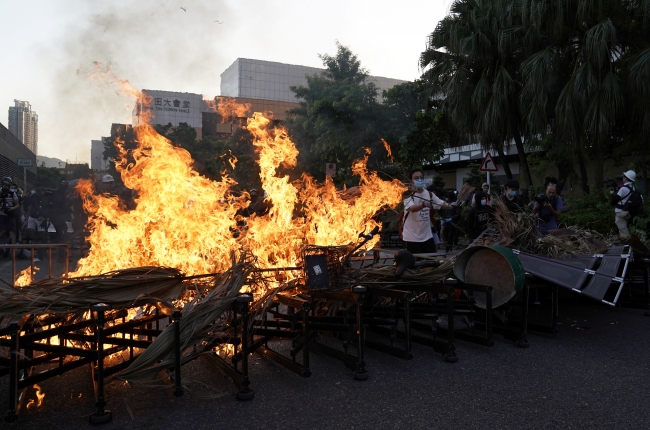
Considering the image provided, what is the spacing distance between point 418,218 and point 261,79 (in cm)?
5324

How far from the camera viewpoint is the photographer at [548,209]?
8.04 m

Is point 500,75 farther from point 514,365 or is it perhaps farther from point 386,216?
point 514,365

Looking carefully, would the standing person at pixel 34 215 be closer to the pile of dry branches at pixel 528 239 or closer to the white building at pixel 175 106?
the pile of dry branches at pixel 528 239

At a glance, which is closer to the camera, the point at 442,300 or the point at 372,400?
the point at 372,400

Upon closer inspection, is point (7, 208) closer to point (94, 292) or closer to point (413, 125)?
point (94, 292)

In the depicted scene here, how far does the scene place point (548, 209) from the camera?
322 inches

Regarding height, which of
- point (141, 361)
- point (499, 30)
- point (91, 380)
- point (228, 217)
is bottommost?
point (91, 380)

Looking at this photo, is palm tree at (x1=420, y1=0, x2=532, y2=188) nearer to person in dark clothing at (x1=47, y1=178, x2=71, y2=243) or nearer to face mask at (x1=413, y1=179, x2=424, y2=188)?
face mask at (x1=413, y1=179, x2=424, y2=188)

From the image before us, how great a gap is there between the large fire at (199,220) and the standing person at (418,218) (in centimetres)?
23

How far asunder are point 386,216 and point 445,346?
33.1ft

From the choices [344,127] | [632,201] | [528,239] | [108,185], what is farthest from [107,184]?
[344,127]

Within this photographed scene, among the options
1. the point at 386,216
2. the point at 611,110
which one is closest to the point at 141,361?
the point at 386,216

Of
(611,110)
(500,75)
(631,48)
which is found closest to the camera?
(611,110)

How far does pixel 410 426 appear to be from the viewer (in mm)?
3443
